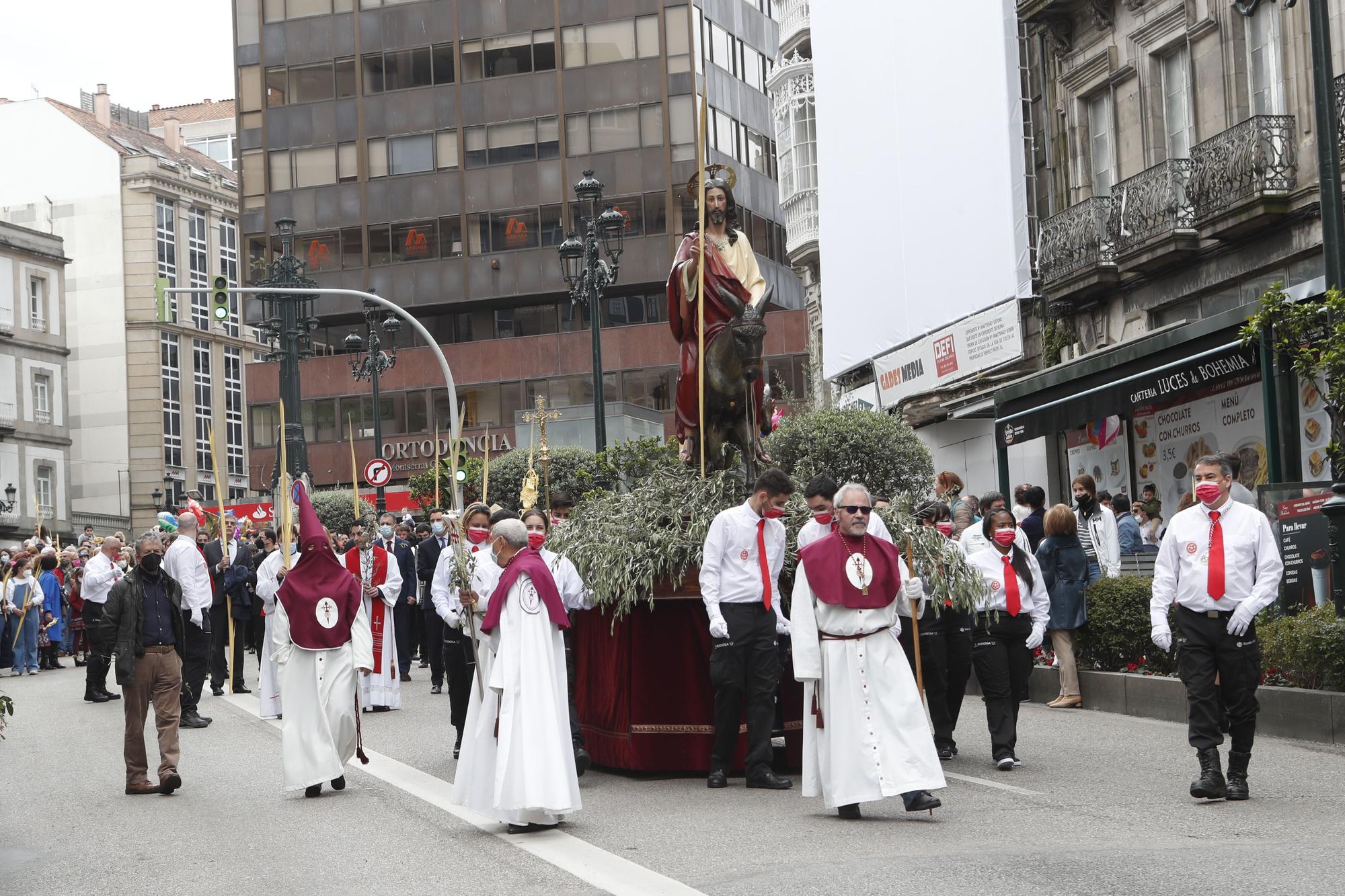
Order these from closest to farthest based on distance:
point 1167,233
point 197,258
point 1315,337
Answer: point 1315,337 < point 1167,233 < point 197,258

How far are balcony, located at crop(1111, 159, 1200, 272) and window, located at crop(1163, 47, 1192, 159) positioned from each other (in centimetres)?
60

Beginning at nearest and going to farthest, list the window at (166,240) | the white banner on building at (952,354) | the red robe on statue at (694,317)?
1. the red robe on statue at (694,317)
2. the white banner on building at (952,354)
3. the window at (166,240)

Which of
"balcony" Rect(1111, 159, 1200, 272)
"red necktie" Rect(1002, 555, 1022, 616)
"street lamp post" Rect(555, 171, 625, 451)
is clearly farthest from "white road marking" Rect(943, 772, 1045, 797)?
"balcony" Rect(1111, 159, 1200, 272)

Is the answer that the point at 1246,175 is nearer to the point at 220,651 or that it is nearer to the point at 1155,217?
the point at 1155,217

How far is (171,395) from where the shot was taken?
8631cm

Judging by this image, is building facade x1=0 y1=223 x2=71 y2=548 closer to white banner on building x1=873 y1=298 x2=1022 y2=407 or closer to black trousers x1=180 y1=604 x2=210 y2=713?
white banner on building x1=873 y1=298 x2=1022 y2=407

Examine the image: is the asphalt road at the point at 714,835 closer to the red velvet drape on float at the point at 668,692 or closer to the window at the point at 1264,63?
the red velvet drape on float at the point at 668,692

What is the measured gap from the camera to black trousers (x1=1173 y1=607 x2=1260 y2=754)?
1037cm

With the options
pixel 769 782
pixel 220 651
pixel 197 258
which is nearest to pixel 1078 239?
pixel 220 651

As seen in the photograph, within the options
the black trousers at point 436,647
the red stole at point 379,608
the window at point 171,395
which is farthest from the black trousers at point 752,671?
the window at point 171,395

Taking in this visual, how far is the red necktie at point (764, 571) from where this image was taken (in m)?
11.3

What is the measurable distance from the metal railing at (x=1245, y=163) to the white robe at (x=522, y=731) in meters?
14.9

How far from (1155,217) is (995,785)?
604 inches

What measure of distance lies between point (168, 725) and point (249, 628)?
614 inches
